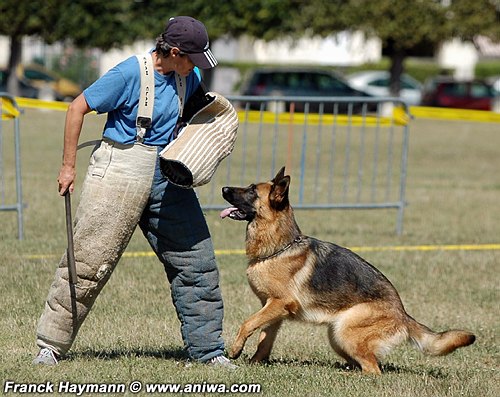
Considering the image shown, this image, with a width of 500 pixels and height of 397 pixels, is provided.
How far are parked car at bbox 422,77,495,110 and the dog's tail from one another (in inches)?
1302

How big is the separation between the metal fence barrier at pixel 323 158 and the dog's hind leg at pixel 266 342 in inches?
171

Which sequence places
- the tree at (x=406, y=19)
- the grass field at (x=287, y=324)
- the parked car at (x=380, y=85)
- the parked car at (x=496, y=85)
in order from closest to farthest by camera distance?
the grass field at (x=287, y=324)
the tree at (x=406, y=19)
the parked car at (x=496, y=85)
the parked car at (x=380, y=85)

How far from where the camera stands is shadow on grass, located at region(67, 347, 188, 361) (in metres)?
6.42

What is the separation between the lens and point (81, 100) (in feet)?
18.2

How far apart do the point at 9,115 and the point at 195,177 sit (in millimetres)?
5012

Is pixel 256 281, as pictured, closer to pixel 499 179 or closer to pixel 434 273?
pixel 434 273

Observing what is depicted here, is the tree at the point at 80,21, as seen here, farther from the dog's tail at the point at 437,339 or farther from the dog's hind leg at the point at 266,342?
the dog's tail at the point at 437,339

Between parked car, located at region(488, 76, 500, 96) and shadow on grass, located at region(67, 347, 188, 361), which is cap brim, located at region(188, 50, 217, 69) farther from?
parked car, located at region(488, 76, 500, 96)

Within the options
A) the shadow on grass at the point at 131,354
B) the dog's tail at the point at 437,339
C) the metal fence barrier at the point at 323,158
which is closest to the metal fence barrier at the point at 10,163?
the metal fence barrier at the point at 323,158

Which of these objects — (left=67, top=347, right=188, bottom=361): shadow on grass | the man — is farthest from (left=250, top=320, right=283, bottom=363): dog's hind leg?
(left=67, top=347, right=188, bottom=361): shadow on grass

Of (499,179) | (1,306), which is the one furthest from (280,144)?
(1,306)

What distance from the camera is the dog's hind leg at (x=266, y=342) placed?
21.0 feet

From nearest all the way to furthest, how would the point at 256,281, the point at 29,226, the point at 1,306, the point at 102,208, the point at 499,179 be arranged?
the point at 102,208 → the point at 256,281 → the point at 1,306 → the point at 29,226 → the point at 499,179

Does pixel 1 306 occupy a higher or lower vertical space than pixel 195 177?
lower
